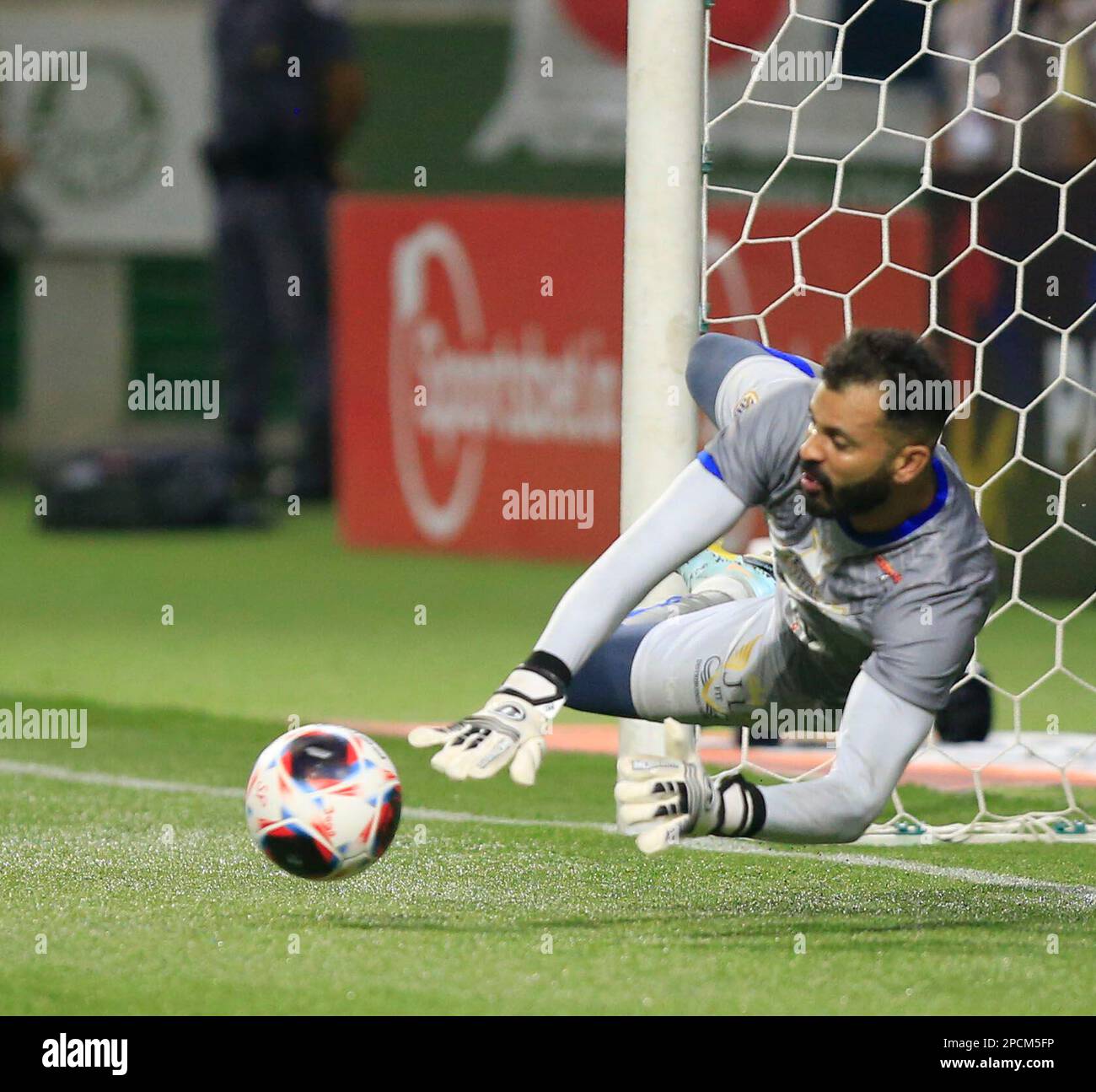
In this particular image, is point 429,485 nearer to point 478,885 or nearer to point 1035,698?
point 1035,698

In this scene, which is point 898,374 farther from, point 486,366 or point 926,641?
point 486,366

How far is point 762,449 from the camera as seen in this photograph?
16.9ft

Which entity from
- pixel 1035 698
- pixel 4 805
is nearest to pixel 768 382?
pixel 4 805

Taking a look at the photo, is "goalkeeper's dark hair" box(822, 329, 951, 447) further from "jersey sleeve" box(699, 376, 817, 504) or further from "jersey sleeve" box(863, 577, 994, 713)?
"jersey sleeve" box(863, 577, 994, 713)

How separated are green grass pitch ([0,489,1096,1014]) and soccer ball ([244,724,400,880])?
0.45ft

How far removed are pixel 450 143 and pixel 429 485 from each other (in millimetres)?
8094

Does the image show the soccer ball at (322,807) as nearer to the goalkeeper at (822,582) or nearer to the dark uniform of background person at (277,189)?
the goalkeeper at (822,582)

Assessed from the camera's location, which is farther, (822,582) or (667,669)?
(667,669)

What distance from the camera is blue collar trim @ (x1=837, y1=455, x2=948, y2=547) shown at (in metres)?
5.13

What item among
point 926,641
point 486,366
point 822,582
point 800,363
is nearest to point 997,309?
point 486,366

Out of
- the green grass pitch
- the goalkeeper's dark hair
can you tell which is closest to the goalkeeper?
the goalkeeper's dark hair

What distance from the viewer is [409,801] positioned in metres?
7.06

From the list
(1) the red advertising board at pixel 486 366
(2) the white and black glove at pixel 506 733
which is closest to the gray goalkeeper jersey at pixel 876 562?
(2) the white and black glove at pixel 506 733

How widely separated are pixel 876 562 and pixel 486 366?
25.7 ft
